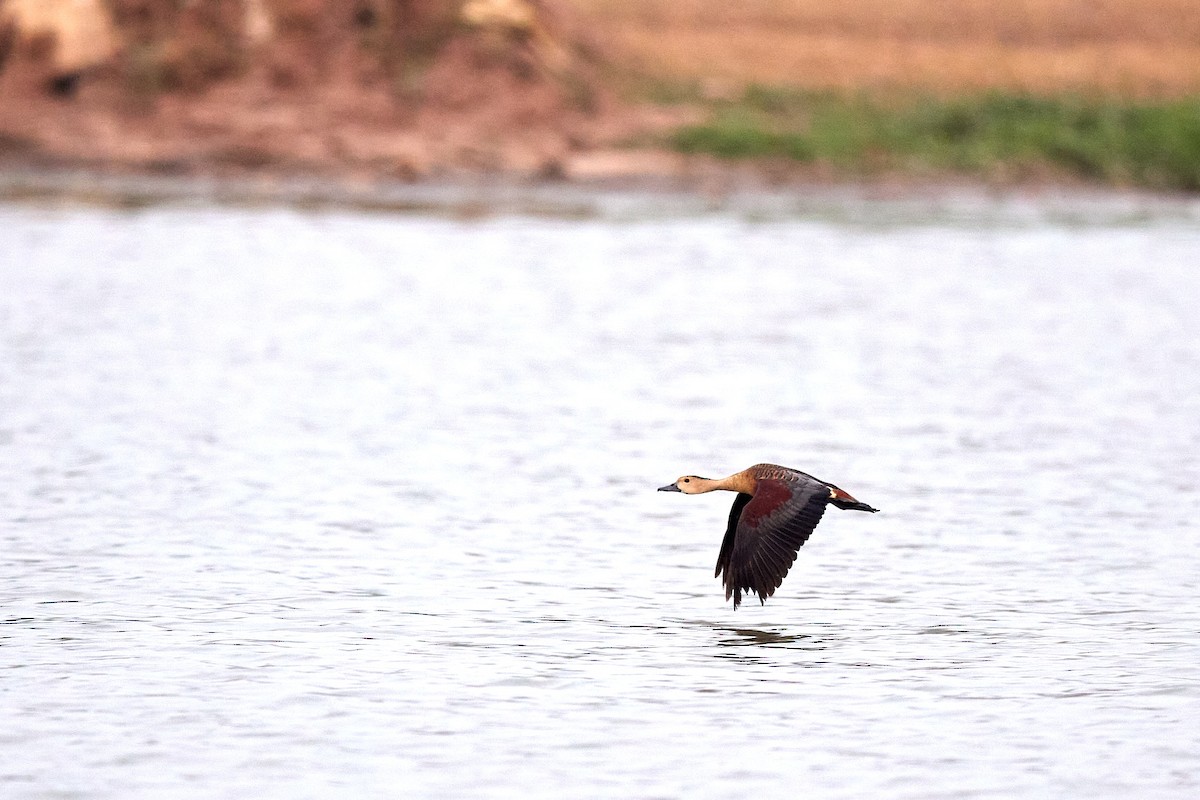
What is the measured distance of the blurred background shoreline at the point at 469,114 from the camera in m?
36.5

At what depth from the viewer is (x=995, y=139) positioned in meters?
37.2

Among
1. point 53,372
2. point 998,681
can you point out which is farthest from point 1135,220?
point 998,681

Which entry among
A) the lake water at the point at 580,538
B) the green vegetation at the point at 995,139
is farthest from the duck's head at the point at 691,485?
the green vegetation at the point at 995,139

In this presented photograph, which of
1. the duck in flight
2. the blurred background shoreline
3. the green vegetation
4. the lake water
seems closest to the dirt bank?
the blurred background shoreline

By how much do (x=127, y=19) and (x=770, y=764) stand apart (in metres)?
33.2

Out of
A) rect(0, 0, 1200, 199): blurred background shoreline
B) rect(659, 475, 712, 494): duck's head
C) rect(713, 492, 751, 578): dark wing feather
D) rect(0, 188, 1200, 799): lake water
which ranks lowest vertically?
rect(0, 188, 1200, 799): lake water

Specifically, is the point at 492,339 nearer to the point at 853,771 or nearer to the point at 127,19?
the point at 853,771

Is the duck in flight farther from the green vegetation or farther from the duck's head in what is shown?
the green vegetation

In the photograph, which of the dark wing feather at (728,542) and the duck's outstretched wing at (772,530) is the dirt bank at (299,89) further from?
the duck's outstretched wing at (772,530)

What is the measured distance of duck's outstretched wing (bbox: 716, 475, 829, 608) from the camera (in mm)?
9969

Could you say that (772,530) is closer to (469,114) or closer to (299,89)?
(469,114)

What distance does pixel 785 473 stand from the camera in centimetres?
1029

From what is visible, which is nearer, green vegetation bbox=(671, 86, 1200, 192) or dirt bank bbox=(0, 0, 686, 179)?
green vegetation bbox=(671, 86, 1200, 192)

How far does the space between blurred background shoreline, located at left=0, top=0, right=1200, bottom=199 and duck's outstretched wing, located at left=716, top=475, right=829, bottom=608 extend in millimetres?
25946
